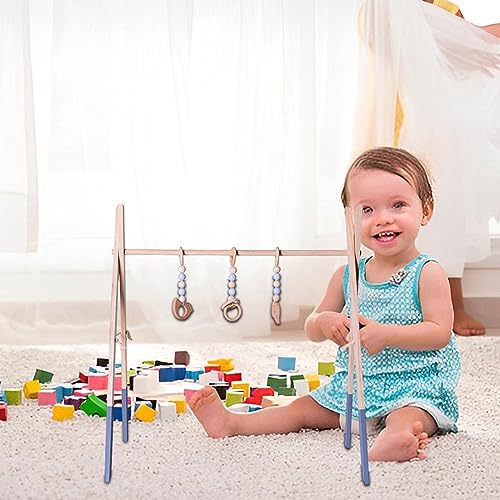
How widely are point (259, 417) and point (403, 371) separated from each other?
22cm

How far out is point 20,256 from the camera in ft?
8.21

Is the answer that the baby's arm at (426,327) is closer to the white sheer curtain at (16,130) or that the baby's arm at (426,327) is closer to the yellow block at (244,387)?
the yellow block at (244,387)

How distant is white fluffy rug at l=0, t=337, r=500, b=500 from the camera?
1100 millimetres

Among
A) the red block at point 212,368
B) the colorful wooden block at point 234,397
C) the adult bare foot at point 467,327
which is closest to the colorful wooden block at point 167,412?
the colorful wooden block at point 234,397

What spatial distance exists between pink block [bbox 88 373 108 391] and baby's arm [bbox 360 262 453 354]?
0.59 metres

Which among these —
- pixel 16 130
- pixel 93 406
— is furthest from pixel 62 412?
pixel 16 130

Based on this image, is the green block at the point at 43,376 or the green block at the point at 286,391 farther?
the green block at the point at 43,376

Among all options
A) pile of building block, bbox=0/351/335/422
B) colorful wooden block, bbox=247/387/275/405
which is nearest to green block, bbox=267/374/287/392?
pile of building block, bbox=0/351/335/422

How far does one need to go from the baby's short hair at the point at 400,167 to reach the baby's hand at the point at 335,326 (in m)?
0.22

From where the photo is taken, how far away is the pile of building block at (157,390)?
1.54m

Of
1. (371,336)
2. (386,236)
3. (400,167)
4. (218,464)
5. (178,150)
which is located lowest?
(218,464)

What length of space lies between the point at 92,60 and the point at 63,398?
1090 millimetres

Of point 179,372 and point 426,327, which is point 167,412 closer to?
point 179,372

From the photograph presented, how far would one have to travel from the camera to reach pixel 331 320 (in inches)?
52.7
